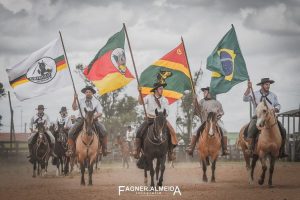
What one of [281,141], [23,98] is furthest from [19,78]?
[281,141]

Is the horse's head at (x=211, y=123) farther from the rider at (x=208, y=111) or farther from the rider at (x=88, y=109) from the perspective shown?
the rider at (x=88, y=109)

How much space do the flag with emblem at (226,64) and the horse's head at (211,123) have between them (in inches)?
57.0

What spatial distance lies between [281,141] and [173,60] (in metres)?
5.57

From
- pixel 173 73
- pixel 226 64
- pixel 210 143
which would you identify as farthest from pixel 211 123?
pixel 173 73

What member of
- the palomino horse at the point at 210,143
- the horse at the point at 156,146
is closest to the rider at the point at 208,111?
the palomino horse at the point at 210,143

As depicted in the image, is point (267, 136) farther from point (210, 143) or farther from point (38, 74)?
point (38, 74)

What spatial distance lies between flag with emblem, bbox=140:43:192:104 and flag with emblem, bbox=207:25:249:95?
58.4 inches

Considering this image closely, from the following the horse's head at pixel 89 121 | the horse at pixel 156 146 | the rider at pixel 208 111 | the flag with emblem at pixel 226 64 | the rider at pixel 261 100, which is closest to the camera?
the horse at pixel 156 146

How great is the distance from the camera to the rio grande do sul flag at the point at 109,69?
19.9m

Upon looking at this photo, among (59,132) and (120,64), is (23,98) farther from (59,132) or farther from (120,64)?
(59,132)

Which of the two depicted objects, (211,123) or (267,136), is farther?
(211,123)

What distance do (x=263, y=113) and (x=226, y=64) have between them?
372cm

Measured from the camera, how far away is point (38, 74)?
19562 mm

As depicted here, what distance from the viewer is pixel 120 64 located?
20125 millimetres
